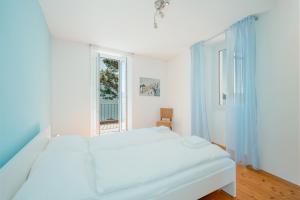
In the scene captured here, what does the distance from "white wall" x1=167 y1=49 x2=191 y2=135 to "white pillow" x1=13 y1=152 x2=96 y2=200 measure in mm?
3136

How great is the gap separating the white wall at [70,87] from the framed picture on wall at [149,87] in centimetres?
156

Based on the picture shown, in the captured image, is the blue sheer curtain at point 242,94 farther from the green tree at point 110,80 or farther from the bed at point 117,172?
the green tree at point 110,80

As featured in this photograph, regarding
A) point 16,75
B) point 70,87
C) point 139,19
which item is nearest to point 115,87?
point 70,87

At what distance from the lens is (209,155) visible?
5.35ft

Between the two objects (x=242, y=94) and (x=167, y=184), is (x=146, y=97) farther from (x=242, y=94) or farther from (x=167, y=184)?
(x=167, y=184)

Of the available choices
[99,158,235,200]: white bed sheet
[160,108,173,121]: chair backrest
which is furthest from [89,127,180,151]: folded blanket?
[160,108,173,121]: chair backrest

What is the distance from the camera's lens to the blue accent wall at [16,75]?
3.33ft

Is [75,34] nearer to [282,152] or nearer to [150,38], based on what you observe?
[150,38]

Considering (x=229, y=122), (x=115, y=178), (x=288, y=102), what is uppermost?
(x=288, y=102)

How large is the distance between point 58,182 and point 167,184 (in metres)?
0.87

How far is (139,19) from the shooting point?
239 centimetres

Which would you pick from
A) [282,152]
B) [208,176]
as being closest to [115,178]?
[208,176]

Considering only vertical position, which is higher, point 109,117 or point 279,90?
point 279,90

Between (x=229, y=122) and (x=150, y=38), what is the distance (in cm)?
241
